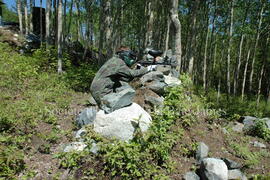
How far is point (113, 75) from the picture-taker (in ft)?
18.0

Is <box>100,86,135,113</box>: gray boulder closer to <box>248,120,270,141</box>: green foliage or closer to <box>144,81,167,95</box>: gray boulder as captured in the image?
<box>144,81,167,95</box>: gray boulder

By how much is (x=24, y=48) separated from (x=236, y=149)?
48.5 feet

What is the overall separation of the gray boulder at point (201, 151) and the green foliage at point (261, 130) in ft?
8.33

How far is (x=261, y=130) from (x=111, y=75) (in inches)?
203

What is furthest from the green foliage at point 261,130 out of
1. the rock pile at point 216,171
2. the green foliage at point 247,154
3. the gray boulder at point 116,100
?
the gray boulder at point 116,100

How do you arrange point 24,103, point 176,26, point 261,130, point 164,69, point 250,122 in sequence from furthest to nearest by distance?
point 176,26 → point 164,69 → point 250,122 → point 24,103 → point 261,130

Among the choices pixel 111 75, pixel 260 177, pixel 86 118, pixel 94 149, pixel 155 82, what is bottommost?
pixel 260 177

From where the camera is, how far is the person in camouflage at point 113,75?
5383 mm

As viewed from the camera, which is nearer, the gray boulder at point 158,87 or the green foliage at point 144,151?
the green foliage at point 144,151

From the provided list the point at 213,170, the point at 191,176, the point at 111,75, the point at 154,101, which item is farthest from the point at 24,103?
the point at 213,170

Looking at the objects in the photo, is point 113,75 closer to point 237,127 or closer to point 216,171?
point 216,171

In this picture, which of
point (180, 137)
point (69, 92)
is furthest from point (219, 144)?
point (69, 92)

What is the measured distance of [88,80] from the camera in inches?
437

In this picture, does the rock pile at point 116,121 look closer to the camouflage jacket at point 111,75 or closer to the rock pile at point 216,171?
the camouflage jacket at point 111,75
